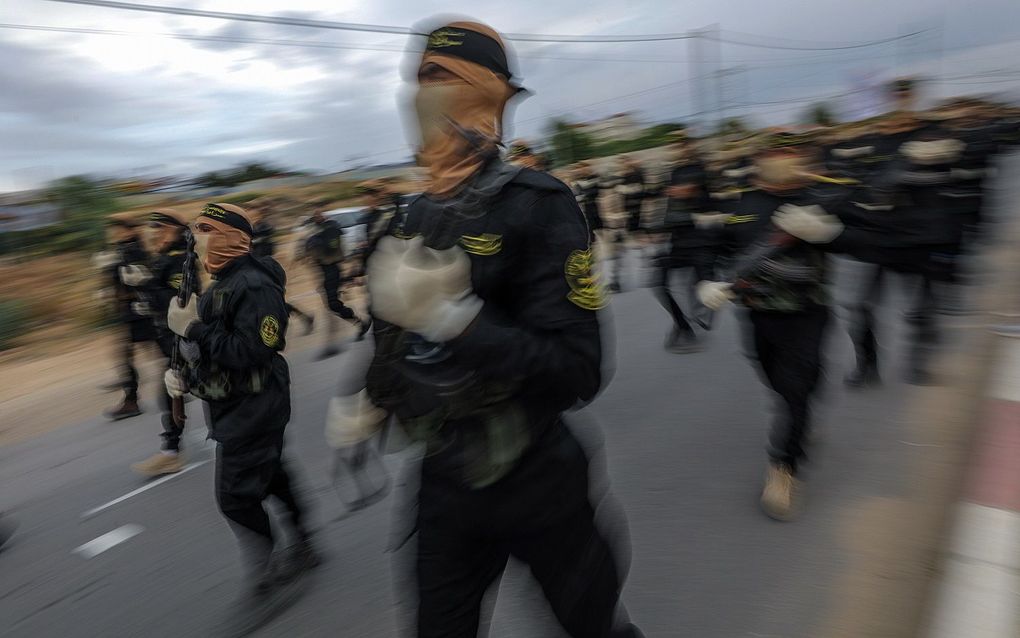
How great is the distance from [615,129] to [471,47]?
40225 mm

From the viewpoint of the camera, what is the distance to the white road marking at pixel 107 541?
12.5 ft

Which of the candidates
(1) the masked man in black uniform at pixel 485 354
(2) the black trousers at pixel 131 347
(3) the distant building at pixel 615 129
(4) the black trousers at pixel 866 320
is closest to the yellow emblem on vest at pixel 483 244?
(1) the masked man in black uniform at pixel 485 354

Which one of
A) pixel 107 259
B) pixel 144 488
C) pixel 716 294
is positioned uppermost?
pixel 107 259

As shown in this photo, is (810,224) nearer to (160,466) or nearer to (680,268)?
(680,268)

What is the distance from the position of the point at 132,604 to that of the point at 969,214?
5374mm

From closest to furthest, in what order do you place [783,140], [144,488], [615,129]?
[783,140], [144,488], [615,129]

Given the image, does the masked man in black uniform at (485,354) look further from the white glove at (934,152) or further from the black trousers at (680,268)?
the black trousers at (680,268)

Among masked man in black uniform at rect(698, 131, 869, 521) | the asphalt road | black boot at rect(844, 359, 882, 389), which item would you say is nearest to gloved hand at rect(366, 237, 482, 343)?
the asphalt road

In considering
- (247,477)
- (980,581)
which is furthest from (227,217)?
(980,581)

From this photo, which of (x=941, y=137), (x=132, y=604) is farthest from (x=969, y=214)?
(x=132, y=604)

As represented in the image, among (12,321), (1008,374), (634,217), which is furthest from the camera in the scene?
(12,321)

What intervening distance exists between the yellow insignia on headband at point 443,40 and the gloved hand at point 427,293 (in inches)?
20.1

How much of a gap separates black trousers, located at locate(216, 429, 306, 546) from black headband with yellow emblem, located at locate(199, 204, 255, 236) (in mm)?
872

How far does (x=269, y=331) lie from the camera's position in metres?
2.74
